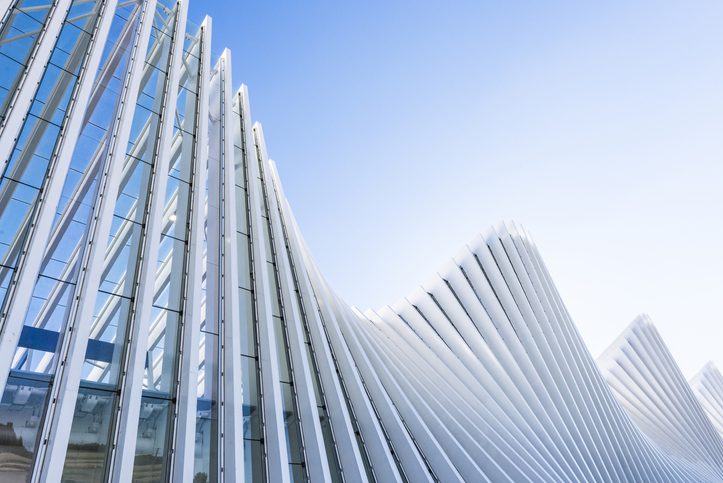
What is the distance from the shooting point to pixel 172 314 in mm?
7828

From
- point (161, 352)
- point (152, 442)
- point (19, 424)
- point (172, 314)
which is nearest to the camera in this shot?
point (19, 424)

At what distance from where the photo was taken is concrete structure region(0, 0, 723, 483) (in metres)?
6.03

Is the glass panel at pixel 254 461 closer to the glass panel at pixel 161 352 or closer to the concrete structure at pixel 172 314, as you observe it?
the concrete structure at pixel 172 314

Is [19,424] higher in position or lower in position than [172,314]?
lower

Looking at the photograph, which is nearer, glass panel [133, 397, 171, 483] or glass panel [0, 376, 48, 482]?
glass panel [0, 376, 48, 482]

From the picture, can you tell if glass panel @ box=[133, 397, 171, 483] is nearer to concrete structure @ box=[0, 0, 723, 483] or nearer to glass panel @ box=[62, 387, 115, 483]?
concrete structure @ box=[0, 0, 723, 483]

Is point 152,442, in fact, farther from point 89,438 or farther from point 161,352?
point 161,352

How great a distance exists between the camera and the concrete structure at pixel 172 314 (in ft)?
19.8

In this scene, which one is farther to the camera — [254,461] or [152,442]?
[254,461]

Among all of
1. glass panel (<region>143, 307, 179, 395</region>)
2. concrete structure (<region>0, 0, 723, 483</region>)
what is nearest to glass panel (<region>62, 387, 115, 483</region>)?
concrete structure (<region>0, 0, 723, 483</region>)

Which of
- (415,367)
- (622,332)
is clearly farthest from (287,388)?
(622,332)

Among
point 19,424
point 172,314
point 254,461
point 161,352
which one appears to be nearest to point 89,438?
point 19,424

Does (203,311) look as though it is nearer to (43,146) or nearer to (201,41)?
(43,146)

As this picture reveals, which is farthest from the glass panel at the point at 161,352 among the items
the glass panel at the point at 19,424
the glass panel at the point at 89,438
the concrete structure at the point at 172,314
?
the glass panel at the point at 19,424
